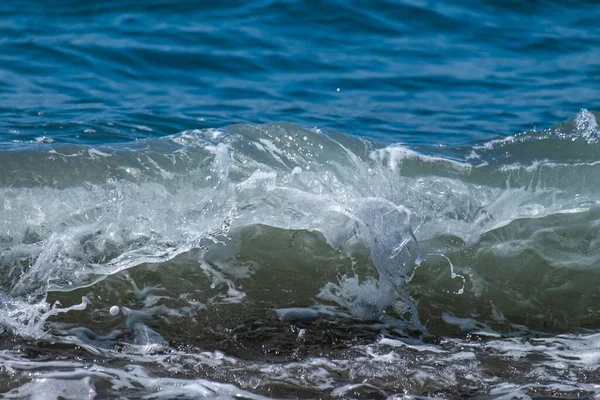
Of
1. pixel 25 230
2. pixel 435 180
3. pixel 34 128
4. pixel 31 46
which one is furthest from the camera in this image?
pixel 31 46

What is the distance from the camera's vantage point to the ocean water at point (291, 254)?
3.38 meters

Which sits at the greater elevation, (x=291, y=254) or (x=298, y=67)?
(x=298, y=67)

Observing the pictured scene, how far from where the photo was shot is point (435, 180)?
190 inches

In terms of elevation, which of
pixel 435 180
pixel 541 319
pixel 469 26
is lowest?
pixel 541 319

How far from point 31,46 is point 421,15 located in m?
3.78

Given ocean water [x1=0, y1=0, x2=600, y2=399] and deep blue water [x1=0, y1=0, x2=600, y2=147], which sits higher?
deep blue water [x1=0, y1=0, x2=600, y2=147]

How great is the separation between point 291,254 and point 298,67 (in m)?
3.95

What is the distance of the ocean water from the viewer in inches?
133

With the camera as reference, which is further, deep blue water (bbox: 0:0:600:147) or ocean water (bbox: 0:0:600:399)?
deep blue water (bbox: 0:0:600:147)

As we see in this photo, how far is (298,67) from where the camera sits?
26.5ft

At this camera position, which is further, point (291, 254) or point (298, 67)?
point (298, 67)

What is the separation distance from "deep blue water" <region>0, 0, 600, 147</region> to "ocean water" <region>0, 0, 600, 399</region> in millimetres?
71

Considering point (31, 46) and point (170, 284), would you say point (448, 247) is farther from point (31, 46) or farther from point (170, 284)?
point (31, 46)

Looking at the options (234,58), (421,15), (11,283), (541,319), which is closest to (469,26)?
(421,15)
